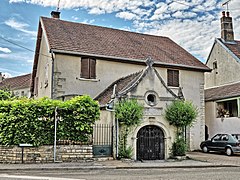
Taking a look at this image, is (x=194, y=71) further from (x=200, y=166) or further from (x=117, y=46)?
(x=200, y=166)

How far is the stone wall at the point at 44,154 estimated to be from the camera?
15094mm

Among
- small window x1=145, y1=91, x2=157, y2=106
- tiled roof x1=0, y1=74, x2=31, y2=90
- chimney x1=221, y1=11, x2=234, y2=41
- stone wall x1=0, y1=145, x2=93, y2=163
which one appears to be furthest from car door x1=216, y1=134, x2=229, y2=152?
tiled roof x1=0, y1=74, x2=31, y2=90

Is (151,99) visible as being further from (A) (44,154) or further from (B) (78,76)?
(A) (44,154)

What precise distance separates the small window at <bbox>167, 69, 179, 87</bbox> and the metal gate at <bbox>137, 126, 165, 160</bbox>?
6.20 meters

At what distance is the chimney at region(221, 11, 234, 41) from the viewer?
96.8 ft

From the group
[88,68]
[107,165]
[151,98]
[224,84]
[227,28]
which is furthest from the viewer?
[227,28]

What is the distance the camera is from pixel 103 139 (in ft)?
56.7

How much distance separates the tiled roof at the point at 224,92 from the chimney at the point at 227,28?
4.82 metres

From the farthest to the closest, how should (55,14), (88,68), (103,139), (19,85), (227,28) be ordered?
(19,85), (227,28), (55,14), (88,68), (103,139)

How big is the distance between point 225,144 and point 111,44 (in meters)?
9.95

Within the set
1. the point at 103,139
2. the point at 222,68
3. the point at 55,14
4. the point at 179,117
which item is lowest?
the point at 103,139

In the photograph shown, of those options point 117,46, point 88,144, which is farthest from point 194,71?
point 88,144

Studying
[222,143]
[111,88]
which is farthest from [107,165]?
[222,143]

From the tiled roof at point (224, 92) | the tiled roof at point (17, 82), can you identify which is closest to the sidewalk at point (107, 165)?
the tiled roof at point (224, 92)
